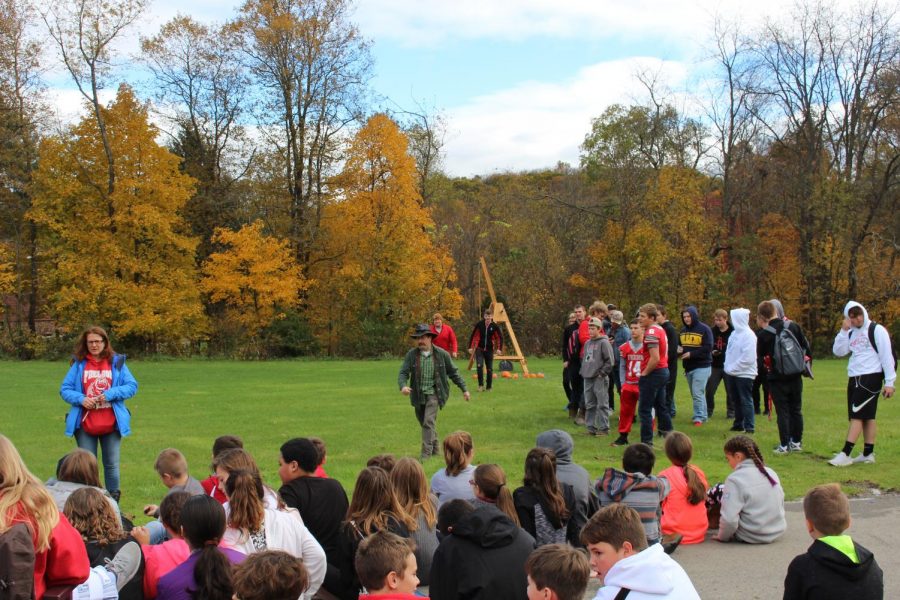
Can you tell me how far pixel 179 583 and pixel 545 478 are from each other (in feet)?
8.41

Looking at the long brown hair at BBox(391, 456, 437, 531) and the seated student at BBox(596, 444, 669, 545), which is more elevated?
the long brown hair at BBox(391, 456, 437, 531)

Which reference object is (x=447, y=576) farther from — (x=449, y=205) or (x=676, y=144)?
(x=449, y=205)

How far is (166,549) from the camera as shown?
4609mm

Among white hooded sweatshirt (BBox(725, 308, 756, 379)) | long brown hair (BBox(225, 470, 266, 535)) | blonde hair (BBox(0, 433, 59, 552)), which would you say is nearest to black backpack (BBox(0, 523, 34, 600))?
blonde hair (BBox(0, 433, 59, 552))

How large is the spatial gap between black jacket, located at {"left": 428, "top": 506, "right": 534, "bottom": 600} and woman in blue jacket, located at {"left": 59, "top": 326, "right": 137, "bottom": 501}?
5524 mm

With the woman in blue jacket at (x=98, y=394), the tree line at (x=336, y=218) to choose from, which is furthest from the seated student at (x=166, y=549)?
the tree line at (x=336, y=218)

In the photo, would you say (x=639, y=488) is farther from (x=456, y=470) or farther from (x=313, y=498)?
(x=313, y=498)

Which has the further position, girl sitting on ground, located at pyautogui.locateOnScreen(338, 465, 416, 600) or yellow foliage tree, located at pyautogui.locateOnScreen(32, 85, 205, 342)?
yellow foliage tree, located at pyautogui.locateOnScreen(32, 85, 205, 342)

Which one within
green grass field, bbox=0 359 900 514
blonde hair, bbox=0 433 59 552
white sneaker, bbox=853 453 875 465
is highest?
blonde hair, bbox=0 433 59 552

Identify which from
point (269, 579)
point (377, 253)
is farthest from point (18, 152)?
point (269, 579)

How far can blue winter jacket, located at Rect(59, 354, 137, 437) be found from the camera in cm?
858

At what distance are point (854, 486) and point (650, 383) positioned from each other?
290 centimetres

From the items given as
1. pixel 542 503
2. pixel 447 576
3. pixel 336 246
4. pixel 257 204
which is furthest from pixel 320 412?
pixel 257 204

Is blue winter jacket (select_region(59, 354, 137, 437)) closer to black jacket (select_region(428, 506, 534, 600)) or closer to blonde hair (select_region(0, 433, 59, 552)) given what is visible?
blonde hair (select_region(0, 433, 59, 552))
